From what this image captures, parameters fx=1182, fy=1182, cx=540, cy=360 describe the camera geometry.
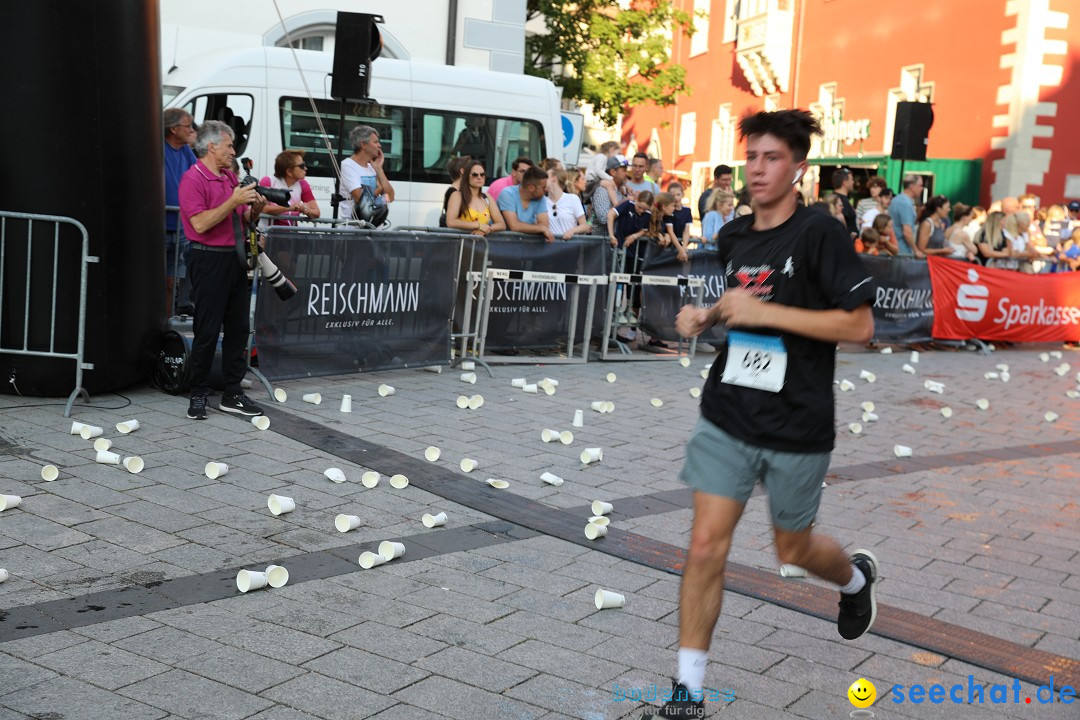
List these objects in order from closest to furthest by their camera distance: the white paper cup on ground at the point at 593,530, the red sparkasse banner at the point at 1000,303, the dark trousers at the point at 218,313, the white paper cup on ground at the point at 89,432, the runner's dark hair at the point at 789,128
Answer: the runner's dark hair at the point at 789,128 → the white paper cup on ground at the point at 593,530 → the white paper cup on ground at the point at 89,432 → the dark trousers at the point at 218,313 → the red sparkasse banner at the point at 1000,303

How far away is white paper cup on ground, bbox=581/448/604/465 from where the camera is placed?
7172 mm

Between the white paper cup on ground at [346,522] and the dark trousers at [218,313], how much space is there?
2.52 meters

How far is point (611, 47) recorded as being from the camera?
3052cm

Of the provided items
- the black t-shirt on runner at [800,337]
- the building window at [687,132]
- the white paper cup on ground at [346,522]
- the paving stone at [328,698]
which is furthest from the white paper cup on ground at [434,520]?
the building window at [687,132]

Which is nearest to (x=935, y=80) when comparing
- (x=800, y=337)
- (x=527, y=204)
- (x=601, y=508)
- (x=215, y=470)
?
(x=527, y=204)

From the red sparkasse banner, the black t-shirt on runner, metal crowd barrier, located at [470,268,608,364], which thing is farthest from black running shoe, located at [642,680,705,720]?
the red sparkasse banner

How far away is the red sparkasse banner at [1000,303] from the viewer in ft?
49.2

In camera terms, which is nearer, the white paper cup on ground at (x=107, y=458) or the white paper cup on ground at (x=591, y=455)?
the white paper cup on ground at (x=107, y=458)

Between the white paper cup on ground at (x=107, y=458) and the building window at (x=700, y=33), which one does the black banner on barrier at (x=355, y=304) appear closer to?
the white paper cup on ground at (x=107, y=458)

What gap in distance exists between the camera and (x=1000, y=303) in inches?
604

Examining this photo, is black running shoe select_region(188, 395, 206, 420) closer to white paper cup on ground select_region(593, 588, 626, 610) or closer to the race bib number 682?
white paper cup on ground select_region(593, 588, 626, 610)

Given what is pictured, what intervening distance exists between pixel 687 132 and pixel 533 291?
101 ft

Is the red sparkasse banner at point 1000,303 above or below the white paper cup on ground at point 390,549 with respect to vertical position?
above

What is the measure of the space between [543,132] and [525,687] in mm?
14083
